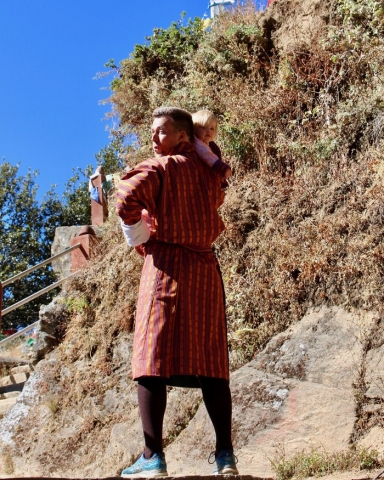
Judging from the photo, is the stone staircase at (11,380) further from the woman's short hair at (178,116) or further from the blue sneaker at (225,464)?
the woman's short hair at (178,116)

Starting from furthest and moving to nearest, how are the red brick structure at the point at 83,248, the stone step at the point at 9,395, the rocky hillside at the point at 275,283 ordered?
the red brick structure at the point at 83,248 < the stone step at the point at 9,395 < the rocky hillside at the point at 275,283

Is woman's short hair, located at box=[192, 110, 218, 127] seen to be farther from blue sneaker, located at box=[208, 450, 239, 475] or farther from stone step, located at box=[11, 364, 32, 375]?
stone step, located at box=[11, 364, 32, 375]

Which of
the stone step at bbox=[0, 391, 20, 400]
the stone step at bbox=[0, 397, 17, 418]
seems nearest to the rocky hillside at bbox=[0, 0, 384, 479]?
the stone step at bbox=[0, 397, 17, 418]

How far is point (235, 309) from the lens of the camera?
5738 millimetres

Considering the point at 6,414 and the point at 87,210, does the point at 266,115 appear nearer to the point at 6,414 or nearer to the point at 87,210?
the point at 6,414

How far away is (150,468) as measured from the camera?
3.00 metres


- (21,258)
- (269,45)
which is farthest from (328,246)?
(21,258)

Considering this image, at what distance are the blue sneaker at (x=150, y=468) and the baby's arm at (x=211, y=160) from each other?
1.41 meters

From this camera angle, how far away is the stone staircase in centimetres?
765

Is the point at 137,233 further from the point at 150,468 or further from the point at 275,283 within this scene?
the point at 275,283

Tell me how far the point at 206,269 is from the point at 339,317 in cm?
187

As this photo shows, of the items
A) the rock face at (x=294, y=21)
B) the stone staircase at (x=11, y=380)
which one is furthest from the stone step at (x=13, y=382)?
the rock face at (x=294, y=21)

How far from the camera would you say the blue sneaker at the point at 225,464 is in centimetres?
309

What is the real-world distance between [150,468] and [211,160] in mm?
1519
